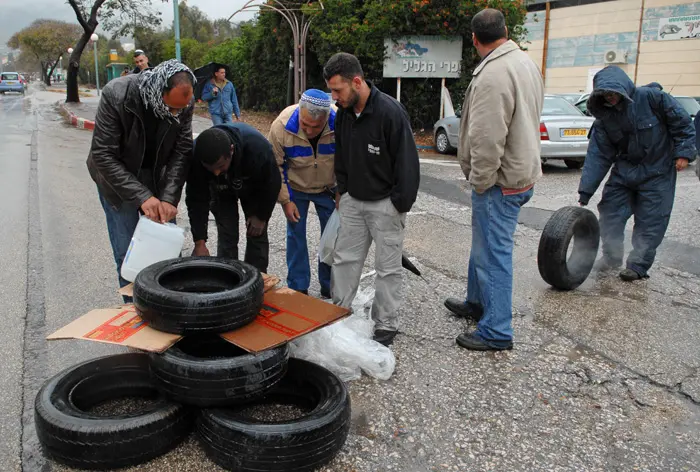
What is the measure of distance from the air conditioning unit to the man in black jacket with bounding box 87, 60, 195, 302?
25.6 metres

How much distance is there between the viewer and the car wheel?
14.6 m

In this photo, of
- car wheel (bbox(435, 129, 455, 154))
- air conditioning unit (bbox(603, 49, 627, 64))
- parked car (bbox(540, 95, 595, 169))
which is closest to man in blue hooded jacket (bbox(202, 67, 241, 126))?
car wheel (bbox(435, 129, 455, 154))

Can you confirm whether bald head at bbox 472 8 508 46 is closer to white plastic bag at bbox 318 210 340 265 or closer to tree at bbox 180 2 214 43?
white plastic bag at bbox 318 210 340 265

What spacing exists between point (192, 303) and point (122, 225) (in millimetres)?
1222

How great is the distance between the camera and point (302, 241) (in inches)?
180

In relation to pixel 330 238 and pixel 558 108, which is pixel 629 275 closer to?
pixel 330 238

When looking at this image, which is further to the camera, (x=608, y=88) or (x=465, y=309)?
(x=608, y=88)

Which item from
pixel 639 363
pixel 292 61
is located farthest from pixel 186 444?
pixel 292 61

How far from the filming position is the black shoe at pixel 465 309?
4355 millimetres

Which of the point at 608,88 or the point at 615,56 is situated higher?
the point at 615,56

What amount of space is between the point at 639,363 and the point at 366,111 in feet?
7.90

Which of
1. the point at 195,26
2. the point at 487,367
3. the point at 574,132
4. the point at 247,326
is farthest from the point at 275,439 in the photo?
the point at 195,26

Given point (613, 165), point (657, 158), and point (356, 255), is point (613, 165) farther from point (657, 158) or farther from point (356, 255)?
point (356, 255)

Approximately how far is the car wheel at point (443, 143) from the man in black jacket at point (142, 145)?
11.4 m
